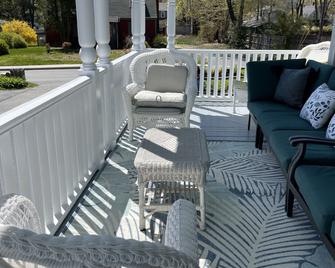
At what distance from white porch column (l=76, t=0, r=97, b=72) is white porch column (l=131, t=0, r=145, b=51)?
2.71 metres

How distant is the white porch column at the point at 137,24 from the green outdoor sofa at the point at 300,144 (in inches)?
89.9

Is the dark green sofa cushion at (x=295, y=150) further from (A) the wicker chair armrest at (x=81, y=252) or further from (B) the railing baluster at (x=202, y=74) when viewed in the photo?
(B) the railing baluster at (x=202, y=74)

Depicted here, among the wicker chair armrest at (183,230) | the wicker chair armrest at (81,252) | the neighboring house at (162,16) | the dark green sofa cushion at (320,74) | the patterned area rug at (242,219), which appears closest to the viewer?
the wicker chair armrest at (81,252)

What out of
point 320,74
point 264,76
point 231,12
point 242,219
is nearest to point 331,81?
point 320,74

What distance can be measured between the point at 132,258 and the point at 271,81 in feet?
12.4

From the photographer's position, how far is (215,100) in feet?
20.8

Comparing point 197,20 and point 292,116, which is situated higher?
point 197,20

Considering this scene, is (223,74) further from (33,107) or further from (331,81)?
(33,107)

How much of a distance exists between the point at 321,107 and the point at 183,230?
253 cm

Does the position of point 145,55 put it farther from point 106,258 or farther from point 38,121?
point 106,258

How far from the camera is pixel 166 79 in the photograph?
4586 mm

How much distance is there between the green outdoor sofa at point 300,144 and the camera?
198 centimetres

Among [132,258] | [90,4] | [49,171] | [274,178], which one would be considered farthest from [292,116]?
[132,258]

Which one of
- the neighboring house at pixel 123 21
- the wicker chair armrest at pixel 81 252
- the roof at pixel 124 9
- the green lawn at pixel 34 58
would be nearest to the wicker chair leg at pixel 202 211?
the wicker chair armrest at pixel 81 252
